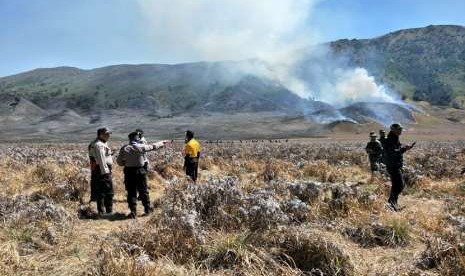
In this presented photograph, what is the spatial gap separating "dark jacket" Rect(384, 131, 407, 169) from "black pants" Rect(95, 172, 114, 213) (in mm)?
5468

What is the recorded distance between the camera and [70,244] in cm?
780

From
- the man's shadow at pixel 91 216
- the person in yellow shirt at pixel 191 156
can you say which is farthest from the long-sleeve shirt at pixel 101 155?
the person in yellow shirt at pixel 191 156

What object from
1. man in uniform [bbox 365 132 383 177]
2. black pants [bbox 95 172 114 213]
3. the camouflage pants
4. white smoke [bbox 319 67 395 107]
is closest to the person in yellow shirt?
black pants [bbox 95 172 114 213]

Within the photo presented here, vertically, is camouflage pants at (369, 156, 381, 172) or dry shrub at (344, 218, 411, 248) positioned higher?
dry shrub at (344, 218, 411, 248)

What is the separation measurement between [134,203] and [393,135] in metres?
5.26

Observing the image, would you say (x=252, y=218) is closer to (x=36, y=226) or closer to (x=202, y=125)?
(x=36, y=226)

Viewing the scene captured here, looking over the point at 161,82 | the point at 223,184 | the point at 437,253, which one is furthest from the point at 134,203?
the point at 161,82

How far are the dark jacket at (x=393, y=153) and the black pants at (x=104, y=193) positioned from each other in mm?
5468

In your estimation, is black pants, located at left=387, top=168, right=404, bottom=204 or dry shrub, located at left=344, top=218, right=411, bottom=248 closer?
dry shrub, located at left=344, top=218, right=411, bottom=248

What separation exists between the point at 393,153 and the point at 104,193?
5.72m

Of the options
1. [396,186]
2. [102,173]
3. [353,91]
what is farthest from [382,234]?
[353,91]

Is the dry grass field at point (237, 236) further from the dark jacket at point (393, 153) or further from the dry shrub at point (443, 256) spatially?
the dark jacket at point (393, 153)

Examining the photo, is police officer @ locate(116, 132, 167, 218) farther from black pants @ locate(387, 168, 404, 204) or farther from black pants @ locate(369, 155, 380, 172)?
black pants @ locate(369, 155, 380, 172)

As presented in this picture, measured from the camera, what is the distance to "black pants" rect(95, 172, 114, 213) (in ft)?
36.1
